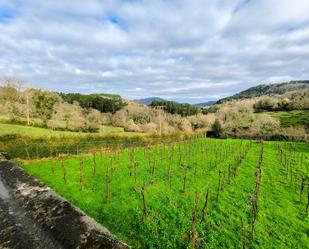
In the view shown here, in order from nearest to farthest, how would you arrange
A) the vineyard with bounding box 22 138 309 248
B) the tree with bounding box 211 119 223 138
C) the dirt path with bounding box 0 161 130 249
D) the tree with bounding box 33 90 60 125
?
the dirt path with bounding box 0 161 130 249 < the vineyard with bounding box 22 138 309 248 < the tree with bounding box 33 90 60 125 < the tree with bounding box 211 119 223 138

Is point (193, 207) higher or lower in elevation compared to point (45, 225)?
lower

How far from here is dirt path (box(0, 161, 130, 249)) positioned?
6262 mm

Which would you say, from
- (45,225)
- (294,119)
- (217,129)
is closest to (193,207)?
(45,225)

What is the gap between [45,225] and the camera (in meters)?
7.46

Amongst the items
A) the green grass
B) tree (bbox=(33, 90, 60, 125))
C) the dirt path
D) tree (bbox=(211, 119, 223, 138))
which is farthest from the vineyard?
the green grass

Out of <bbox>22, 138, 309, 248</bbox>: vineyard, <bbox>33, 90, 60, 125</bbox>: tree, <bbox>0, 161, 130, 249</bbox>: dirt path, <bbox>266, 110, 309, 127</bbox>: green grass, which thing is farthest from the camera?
<bbox>266, 110, 309, 127</bbox>: green grass

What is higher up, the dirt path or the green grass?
the green grass

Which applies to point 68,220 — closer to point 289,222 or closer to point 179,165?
point 289,222

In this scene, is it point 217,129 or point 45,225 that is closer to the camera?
point 45,225

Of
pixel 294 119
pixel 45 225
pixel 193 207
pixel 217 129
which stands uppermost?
pixel 294 119

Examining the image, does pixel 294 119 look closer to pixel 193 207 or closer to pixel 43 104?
pixel 43 104

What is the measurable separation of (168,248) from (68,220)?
159 inches

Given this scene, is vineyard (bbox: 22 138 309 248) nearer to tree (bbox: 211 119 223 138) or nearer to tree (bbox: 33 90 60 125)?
tree (bbox: 211 119 223 138)

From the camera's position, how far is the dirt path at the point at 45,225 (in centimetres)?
626
